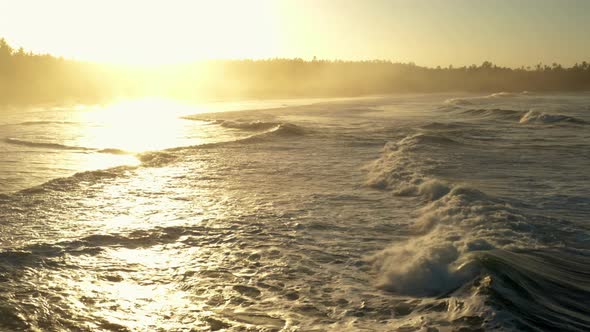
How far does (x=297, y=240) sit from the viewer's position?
5.87 meters

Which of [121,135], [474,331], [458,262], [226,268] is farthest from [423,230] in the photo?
[121,135]

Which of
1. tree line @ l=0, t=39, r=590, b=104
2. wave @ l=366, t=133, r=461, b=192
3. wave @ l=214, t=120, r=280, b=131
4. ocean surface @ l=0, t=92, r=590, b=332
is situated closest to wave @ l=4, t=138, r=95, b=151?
ocean surface @ l=0, t=92, r=590, b=332

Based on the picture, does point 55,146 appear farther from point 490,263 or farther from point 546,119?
point 546,119

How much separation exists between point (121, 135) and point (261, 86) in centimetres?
4218

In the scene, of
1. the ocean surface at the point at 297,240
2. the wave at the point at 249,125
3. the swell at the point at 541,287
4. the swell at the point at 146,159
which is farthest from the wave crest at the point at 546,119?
the swell at the point at 541,287

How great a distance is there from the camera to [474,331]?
11.6 ft

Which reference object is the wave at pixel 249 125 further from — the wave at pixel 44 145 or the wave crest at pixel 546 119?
the wave crest at pixel 546 119

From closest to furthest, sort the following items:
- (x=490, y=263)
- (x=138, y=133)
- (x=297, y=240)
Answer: (x=490, y=263)
(x=297, y=240)
(x=138, y=133)

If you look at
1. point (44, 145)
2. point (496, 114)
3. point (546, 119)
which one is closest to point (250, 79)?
→ point (496, 114)

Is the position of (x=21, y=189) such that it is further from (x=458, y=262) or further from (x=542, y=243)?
(x=542, y=243)

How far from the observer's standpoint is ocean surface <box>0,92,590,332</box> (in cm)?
401

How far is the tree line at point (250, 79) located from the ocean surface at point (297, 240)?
86.2ft

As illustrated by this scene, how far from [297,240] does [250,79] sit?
193ft

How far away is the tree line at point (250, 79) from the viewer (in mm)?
38531
